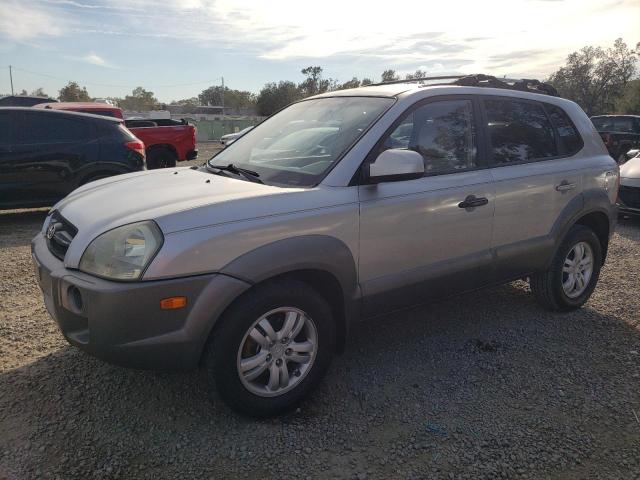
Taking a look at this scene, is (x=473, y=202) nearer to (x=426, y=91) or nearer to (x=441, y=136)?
(x=441, y=136)

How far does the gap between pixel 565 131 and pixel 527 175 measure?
0.80 metres

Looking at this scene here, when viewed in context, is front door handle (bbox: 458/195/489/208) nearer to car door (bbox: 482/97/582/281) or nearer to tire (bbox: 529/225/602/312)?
car door (bbox: 482/97/582/281)

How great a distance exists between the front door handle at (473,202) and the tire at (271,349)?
1.21 m

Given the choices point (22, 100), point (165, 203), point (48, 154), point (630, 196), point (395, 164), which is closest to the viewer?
point (165, 203)

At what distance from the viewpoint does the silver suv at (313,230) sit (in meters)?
2.39

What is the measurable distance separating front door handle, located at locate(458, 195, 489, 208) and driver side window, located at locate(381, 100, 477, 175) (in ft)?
0.70

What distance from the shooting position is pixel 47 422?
2730 millimetres

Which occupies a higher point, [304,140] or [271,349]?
[304,140]

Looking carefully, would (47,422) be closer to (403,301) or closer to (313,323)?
(313,323)

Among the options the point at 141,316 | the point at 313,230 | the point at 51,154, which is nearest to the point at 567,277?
the point at 313,230

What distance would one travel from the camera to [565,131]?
13.9ft

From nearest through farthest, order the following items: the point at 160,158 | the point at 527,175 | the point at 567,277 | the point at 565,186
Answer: the point at 527,175, the point at 565,186, the point at 567,277, the point at 160,158

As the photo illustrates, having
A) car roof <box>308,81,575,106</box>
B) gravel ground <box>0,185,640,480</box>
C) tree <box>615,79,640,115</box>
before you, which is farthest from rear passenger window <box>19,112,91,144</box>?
tree <box>615,79,640,115</box>

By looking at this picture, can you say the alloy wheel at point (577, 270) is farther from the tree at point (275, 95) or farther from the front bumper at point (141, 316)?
the tree at point (275, 95)
